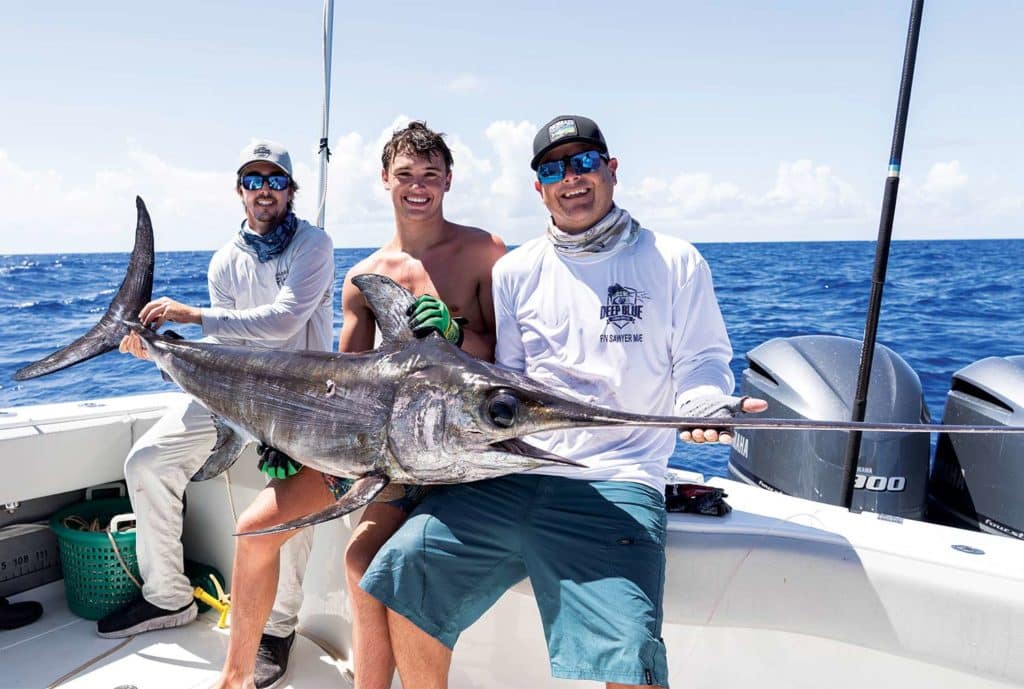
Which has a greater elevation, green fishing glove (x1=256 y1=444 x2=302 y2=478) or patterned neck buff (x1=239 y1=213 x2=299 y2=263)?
patterned neck buff (x1=239 y1=213 x2=299 y2=263)

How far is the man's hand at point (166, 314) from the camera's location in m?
2.54

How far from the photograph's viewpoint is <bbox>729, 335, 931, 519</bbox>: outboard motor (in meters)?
2.93

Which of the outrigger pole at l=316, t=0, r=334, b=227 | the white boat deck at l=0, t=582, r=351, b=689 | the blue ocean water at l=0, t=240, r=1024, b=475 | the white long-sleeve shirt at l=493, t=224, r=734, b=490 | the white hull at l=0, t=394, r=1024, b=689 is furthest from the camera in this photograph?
the blue ocean water at l=0, t=240, r=1024, b=475

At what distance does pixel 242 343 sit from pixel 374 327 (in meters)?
0.55

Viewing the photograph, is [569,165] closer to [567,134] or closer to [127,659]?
[567,134]

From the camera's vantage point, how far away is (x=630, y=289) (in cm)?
218

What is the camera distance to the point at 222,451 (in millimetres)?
2312

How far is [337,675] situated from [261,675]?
0.83 feet

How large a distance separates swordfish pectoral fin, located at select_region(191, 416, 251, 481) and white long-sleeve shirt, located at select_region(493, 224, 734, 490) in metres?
0.91

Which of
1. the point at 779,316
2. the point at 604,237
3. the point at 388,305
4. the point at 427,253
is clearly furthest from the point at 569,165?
the point at 779,316

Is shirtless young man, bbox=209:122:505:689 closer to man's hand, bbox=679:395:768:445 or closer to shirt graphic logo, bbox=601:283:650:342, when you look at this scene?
shirt graphic logo, bbox=601:283:650:342

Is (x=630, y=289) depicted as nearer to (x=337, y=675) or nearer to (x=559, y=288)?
(x=559, y=288)

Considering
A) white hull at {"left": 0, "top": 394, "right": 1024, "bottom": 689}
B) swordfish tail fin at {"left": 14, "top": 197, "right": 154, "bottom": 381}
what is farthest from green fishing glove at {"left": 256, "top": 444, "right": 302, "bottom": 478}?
swordfish tail fin at {"left": 14, "top": 197, "right": 154, "bottom": 381}

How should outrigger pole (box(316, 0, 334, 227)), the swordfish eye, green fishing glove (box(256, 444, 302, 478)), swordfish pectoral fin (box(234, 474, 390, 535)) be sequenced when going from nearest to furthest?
the swordfish eye < swordfish pectoral fin (box(234, 474, 390, 535)) < green fishing glove (box(256, 444, 302, 478)) < outrigger pole (box(316, 0, 334, 227))
